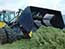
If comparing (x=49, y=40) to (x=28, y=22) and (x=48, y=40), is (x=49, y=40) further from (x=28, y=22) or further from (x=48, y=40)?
(x=28, y=22)

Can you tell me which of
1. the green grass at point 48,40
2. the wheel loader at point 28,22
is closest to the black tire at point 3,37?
the wheel loader at point 28,22

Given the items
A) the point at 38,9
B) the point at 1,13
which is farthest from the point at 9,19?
the point at 38,9

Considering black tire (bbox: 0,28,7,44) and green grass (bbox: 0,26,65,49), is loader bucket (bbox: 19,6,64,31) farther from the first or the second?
green grass (bbox: 0,26,65,49)

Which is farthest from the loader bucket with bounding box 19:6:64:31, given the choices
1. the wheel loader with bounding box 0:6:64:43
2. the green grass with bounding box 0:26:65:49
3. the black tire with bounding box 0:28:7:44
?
the green grass with bounding box 0:26:65:49

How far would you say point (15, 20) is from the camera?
32.7 ft

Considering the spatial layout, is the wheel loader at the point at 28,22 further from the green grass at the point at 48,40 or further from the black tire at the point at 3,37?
the green grass at the point at 48,40

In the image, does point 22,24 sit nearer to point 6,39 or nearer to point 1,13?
point 6,39

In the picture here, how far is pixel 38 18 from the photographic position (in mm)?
9203

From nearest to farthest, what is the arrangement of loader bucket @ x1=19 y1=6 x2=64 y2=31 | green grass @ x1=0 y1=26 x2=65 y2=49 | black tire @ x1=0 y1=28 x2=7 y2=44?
green grass @ x1=0 y1=26 x2=65 y2=49
loader bucket @ x1=19 y1=6 x2=64 y2=31
black tire @ x1=0 y1=28 x2=7 y2=44

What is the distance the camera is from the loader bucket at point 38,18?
8.53 metres

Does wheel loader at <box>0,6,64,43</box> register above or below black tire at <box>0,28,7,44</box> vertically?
above

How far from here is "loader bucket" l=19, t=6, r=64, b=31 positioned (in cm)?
853

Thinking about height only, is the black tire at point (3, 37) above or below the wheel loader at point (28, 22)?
below

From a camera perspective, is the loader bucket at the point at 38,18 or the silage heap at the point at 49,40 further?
the loader bucket at the point at 38,18
